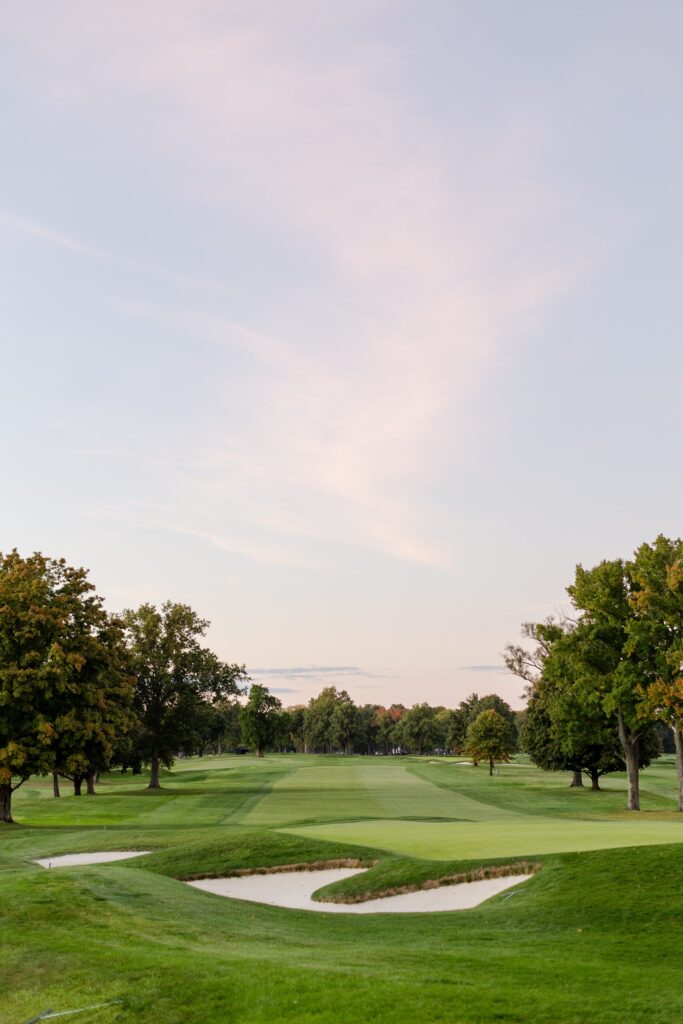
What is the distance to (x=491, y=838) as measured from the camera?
26906 mm

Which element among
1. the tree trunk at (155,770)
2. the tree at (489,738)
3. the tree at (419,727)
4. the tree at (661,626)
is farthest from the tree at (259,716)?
the tree at (661,626)

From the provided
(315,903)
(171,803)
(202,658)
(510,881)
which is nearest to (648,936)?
(510,881)

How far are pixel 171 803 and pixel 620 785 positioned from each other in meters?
42.8

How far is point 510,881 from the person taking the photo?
20375 millimetres

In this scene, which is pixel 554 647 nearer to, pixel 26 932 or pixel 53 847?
pixel 53 847

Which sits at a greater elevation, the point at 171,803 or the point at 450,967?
the point at 450,967

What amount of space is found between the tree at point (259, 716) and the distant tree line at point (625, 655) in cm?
11617

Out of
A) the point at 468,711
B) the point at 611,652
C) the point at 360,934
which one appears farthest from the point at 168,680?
the point at 468,711

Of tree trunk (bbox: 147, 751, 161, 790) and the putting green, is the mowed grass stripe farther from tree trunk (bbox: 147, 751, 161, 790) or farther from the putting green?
the putting green

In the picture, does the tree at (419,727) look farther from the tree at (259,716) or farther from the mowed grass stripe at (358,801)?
the mowed grass stripe at (358,801)

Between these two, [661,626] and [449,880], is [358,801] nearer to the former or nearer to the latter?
[661,626]

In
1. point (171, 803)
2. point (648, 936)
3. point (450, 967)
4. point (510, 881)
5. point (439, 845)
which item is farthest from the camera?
point (171, 803)

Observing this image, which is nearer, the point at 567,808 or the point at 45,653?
the point at 45,653

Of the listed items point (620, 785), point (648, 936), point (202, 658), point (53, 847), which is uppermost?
point (202, 658)
